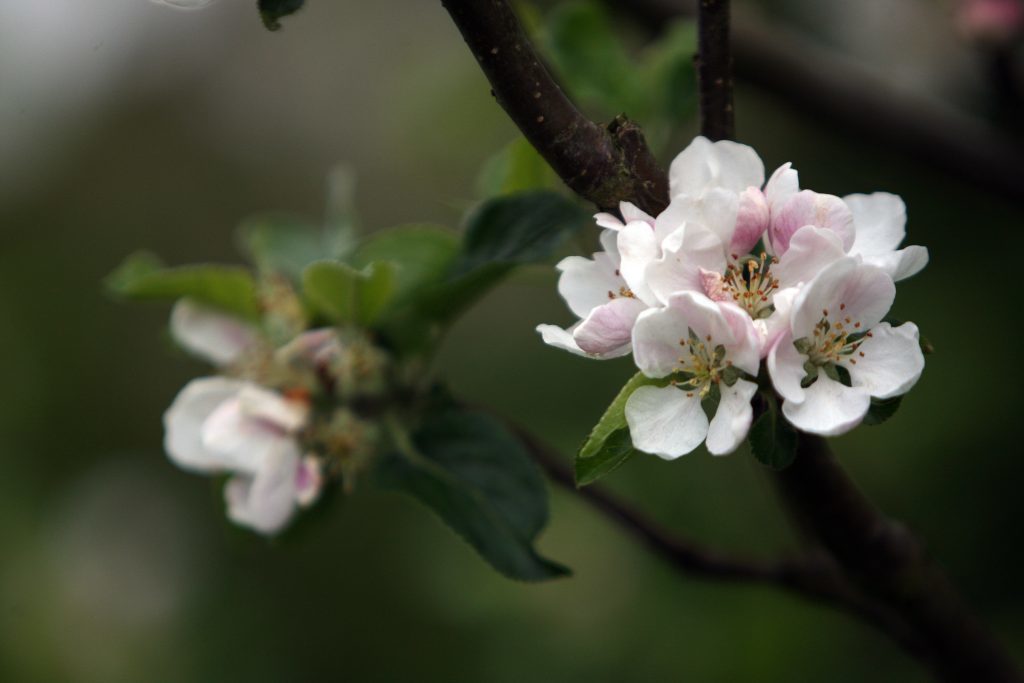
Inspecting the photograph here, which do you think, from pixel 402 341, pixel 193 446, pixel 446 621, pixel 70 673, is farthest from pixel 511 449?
pixel 70 673

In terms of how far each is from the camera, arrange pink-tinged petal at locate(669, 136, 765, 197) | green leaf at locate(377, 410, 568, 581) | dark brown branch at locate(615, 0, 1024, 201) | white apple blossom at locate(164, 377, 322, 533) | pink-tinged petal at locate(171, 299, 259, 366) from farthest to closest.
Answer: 1. dark brown branch at locate(615, 0, 1024, 201)
2. pink-tinged petal at locate(171, 299, 259, 366)
3. white apple blossom at locate(164, 377, 322, 533)
4. green leaf at locate(377, 410, 568, 581)
5. pink-tinged petal at locate(669, 136, 765, 197)

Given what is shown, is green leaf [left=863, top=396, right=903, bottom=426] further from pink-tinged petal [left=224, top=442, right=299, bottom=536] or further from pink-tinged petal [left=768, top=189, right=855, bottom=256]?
pink-tinged petal [left=224, top=442, right=299, bottom=536]

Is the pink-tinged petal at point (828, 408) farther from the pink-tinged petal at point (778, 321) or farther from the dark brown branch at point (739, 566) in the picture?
the dark brown branch at point (739, 566)

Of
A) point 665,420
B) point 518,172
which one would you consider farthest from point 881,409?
point 518,172

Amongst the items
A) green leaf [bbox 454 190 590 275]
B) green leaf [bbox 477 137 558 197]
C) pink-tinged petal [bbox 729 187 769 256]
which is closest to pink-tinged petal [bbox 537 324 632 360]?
pink-tinged petal [bbox 729 187 769 256]

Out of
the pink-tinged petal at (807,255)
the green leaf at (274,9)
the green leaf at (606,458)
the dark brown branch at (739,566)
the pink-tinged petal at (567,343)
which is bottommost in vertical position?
the dark brown branch at (739,566)

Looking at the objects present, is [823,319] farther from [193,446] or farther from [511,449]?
[193,446]

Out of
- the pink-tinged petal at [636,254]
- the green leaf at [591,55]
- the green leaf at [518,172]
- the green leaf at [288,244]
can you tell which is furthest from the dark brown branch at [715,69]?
the green leaf at [288,244]
